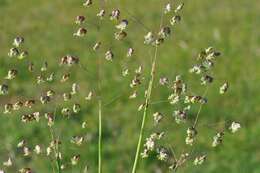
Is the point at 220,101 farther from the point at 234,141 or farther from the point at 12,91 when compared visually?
the point at 12,91

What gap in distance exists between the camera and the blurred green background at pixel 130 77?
6.52 meters

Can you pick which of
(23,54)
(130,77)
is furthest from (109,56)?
(130,77)

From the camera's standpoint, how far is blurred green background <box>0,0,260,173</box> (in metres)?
6.52

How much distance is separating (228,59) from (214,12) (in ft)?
9.52

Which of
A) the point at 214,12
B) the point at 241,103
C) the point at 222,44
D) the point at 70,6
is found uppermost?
the point at 70,6

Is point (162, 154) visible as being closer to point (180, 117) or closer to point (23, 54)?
point (180, 117)

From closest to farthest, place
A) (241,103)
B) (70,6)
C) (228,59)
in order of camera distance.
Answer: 1. (241,103)
2. (228,59)
3. (70,6)

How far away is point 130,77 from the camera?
908 centimetres

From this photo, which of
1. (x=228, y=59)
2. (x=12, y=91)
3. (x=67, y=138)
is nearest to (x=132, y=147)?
(x=67, y=138)

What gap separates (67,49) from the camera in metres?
10.8

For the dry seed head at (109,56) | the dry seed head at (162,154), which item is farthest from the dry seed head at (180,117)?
the dry seed head at (109,56)

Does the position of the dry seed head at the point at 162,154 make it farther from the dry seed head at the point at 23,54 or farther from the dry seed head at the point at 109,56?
the dry seed head at the point at 23,54

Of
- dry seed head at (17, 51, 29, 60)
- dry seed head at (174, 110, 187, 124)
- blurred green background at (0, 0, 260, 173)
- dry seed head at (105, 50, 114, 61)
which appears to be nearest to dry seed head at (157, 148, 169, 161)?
dry seed head at (174, 110, 187, 124)

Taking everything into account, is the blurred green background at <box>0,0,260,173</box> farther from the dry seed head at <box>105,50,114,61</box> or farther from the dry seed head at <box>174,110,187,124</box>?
the dry seed head at <box>174,110,187,124</box>
